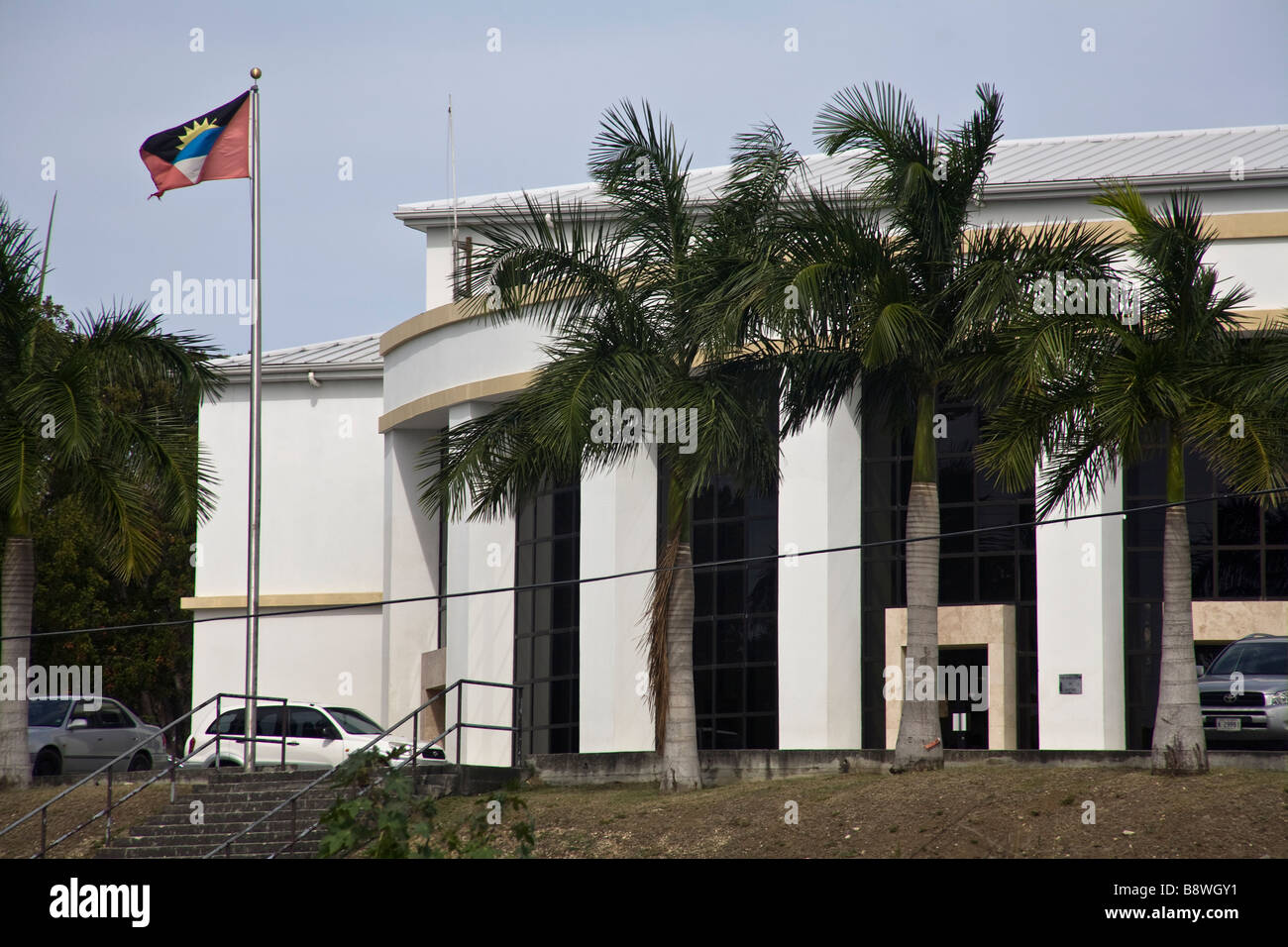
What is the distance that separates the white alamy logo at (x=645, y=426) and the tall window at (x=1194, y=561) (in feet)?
29.4

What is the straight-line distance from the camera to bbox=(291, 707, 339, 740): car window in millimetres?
26219

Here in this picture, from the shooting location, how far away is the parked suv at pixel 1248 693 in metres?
19.5

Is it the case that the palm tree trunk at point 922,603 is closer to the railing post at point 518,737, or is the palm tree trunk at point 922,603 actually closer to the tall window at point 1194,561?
the railing post at point 518,737

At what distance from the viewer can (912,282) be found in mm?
19297

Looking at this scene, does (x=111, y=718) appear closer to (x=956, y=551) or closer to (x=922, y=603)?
(x=956, y=551)

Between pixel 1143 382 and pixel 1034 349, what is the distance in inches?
48.0

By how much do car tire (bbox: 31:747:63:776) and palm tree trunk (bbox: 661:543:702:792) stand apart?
38.4 feet

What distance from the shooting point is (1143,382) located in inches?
680

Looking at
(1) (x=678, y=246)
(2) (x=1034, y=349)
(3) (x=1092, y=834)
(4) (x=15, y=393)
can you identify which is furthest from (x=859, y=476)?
(4) (x=15, y=393)

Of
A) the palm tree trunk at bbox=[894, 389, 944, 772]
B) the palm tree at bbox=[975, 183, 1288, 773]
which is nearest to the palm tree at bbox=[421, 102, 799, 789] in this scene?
the palm tree trunk at bbox=[894, 389, 944, 772]

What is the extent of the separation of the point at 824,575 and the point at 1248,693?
7.34m

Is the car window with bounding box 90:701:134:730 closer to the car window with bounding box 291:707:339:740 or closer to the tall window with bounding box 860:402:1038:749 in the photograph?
the car window with bounding box 291:707:339:740

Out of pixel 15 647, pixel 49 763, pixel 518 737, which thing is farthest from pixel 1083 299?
pixel 49 763
